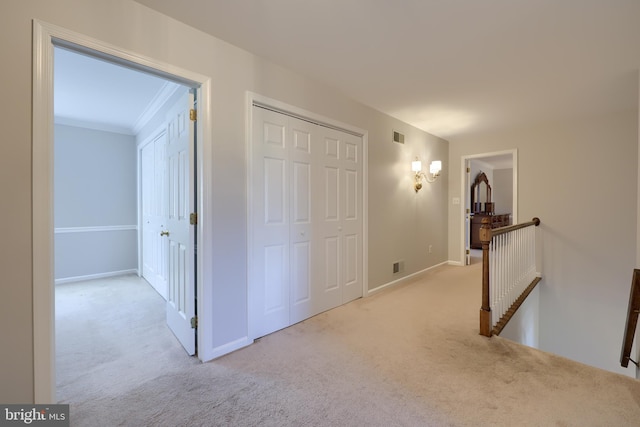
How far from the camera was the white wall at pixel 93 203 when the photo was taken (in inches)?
163

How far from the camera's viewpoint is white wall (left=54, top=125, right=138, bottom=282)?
4141mm

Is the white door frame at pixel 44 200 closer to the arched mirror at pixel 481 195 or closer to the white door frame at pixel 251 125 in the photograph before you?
the white door frame at pixel 251 125

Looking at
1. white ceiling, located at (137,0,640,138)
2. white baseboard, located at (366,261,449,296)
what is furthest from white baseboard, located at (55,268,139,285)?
white ceiling, located at (137,0,640,138)

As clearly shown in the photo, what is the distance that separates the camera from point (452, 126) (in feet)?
14.4

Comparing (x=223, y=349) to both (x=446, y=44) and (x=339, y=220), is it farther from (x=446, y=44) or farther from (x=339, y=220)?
(x=446, y=44)

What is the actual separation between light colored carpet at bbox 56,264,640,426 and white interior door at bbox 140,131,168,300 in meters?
0.99

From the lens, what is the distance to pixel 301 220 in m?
2.72

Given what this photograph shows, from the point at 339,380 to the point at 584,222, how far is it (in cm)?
429

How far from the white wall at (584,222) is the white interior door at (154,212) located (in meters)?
5.37

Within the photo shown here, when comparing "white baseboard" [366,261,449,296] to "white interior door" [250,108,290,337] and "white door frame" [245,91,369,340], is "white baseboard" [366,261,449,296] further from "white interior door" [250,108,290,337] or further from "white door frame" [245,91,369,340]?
"white door frame" [245,91,369,340]

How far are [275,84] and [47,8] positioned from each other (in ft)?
4.75

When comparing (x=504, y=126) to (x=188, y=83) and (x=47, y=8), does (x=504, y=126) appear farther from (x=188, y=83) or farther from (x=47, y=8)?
(x=47, y=8)

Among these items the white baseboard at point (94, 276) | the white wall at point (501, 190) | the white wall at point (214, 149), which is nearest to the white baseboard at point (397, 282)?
the white wall at point (214, 149)

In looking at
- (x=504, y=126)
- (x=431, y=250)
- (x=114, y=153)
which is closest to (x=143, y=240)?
(x=114, y=153)
